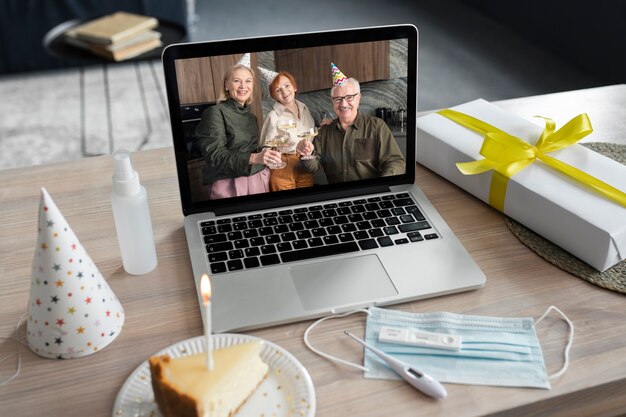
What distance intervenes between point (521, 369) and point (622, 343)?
0.43ft

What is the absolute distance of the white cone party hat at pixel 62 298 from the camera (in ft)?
2.43

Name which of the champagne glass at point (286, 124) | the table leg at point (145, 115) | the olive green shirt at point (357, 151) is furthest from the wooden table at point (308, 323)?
the table leg at point (145, 115)

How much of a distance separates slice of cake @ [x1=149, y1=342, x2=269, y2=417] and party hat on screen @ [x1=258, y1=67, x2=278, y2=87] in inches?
16.0

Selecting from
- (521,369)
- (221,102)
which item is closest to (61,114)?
(221,102)

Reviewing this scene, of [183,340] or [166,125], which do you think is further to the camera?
[166,125]

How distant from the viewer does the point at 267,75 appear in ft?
3.11

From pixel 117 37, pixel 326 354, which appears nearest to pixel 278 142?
pixel 326 354

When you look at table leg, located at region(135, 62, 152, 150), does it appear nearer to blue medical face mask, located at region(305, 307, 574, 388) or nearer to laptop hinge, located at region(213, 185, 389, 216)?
laptop hinge, located at region(213, 185, 389, 216)

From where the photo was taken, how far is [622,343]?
778 millimetres

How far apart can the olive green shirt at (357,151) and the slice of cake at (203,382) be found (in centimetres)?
38

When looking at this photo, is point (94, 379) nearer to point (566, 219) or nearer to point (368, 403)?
point (368, 403)

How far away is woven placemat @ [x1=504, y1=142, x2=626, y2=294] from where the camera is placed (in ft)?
2.88

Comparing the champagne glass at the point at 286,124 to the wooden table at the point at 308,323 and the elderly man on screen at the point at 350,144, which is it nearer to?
the elderly man on screen at the point at 350,144

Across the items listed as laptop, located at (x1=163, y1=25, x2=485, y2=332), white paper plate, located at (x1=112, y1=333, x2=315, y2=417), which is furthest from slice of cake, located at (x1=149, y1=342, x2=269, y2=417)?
laptop, located at (x1=163, y1=25, x2=485, y2=332)
